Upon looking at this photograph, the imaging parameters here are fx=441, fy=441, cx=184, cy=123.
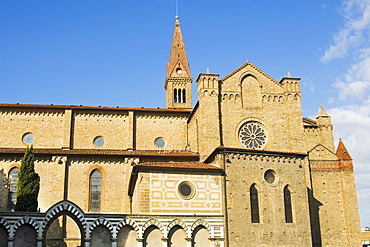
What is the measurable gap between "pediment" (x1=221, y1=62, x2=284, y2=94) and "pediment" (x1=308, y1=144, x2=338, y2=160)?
5393 mm

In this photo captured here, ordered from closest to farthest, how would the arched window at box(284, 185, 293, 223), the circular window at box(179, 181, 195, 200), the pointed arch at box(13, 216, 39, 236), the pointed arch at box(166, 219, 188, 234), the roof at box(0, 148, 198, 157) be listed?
1. the pointed arch at box(13, 216, 39, 236)
2. the pointed arch at box(166, 219, 188, 234)
3. the circular window at box(179, 181, 195, 200)
4. the arched window at box(284, 185, 293, 223)
5. the roof at box(0, 148, 198, 157)

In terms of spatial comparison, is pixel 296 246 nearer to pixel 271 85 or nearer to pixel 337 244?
pixel 337 244

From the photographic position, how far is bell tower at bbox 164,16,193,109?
147ft

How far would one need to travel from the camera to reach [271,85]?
106ft

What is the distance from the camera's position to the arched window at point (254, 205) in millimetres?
26859

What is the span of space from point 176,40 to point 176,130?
17.1 metres

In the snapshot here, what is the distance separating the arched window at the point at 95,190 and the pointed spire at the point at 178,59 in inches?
694

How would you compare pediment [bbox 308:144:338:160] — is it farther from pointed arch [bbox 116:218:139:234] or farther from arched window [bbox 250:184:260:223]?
pointed arch [bbox 116:218:139:234]

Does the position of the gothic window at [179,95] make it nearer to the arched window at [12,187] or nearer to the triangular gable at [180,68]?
the triangular gable at [180,68]

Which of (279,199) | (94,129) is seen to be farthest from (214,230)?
(94,129)

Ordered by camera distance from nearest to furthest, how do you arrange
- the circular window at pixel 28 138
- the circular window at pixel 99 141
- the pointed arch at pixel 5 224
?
the pointed arch at pixel 5 224 → the circular window at pixel 28 138 → the circular window at pixel 99 141

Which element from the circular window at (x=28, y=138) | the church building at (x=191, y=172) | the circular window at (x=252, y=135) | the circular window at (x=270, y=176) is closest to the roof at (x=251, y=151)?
the church building at (x=191, y=172)

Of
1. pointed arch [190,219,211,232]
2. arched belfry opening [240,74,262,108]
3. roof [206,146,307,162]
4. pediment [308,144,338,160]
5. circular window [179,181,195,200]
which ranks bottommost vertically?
pointed arch [190,219,211,232]

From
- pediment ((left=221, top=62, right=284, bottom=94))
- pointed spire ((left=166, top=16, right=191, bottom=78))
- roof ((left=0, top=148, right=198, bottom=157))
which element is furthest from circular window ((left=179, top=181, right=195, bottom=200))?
pointed spire ((left=166, top=16, right=191, bottom=78))
